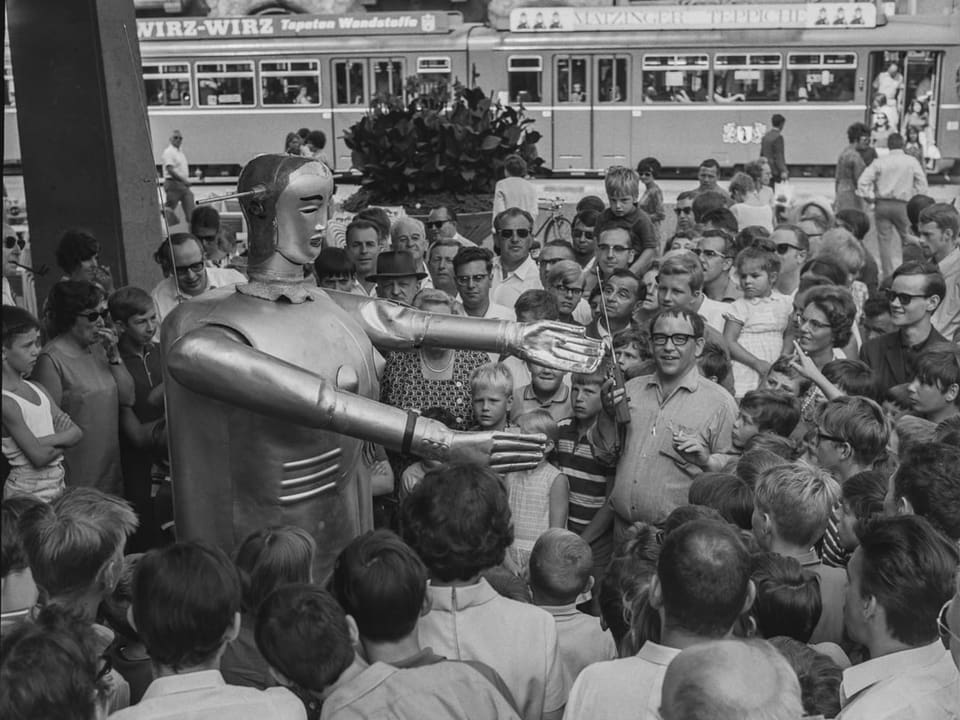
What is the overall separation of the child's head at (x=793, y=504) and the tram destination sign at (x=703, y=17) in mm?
18957

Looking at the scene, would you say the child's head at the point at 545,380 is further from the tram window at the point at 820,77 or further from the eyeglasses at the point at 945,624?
the tram window at the point at 820,77

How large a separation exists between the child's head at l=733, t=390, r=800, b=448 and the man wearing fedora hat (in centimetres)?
174

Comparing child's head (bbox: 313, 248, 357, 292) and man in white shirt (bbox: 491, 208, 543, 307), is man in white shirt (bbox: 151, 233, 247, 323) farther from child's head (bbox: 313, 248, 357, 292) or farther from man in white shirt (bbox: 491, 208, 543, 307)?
man in white shirt (bbox: 491, 208, 543, 307)

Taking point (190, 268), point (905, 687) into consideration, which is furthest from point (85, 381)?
point (905, 687)

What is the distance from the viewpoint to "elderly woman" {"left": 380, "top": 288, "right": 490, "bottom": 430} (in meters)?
5.50

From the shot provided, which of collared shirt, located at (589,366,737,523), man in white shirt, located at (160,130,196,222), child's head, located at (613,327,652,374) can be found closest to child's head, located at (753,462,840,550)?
collared shirt, located at (589,366,737,523)

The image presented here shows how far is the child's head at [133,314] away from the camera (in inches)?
234

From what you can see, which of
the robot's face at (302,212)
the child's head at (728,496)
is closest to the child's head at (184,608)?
the robot's face at (302,212)

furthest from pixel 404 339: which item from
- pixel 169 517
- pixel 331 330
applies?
pixel 169 517

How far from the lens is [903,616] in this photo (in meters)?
2.95

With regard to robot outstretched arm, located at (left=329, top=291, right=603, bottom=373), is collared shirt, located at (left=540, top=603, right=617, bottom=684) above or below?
below

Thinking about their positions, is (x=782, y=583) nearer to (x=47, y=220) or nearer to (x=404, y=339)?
(x=404, y=339)

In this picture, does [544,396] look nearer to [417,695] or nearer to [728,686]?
[417,695]

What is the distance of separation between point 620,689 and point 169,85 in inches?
890
